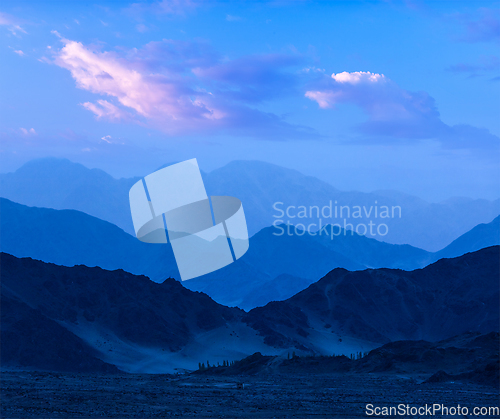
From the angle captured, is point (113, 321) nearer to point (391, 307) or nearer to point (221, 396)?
point (221, 396)

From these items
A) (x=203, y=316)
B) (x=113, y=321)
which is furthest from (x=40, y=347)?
(x=203, y=316)

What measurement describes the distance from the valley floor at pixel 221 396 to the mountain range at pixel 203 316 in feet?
46.1

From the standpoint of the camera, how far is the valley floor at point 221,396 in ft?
117

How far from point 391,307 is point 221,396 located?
70.3 metres

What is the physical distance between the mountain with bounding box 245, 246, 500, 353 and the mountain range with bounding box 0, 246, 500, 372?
0.22 metres

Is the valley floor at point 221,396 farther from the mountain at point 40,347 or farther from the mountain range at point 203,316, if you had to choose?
the mountain range at point 203,316

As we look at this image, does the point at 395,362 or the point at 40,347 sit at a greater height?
the point at 40,347

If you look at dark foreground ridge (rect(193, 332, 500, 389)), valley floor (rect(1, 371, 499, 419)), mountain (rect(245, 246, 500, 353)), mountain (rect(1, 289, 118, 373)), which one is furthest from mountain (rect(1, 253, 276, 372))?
dark foreground ridge (rect(193, 332, 500, 389))

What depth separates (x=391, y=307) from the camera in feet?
349

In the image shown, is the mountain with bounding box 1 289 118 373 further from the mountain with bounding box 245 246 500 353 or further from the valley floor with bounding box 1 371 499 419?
the mountain with bounding box 245 246 500 353

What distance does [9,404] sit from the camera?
36.6 meters

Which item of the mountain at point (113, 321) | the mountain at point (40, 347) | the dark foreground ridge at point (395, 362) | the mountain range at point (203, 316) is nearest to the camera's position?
the dark foreground ridge at point (395, 362)

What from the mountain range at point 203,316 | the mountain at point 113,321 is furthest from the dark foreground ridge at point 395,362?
the mountain at point 113,321

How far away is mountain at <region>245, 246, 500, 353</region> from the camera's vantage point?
314ft
